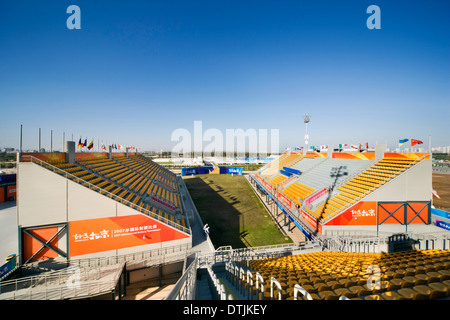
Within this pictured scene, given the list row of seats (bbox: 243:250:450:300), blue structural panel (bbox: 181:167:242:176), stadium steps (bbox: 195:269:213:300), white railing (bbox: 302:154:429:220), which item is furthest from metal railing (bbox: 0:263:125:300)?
blue structural panel (bbox: 181:167:242:176)

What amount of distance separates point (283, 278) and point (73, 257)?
1101cm

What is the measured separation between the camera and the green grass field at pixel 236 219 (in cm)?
1530

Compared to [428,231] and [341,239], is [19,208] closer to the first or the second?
[341,239]

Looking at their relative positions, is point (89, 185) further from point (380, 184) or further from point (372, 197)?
point (380, 184)

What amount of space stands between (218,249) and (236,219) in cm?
727

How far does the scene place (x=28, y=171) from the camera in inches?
385

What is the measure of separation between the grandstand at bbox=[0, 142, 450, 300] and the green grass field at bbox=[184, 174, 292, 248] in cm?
220

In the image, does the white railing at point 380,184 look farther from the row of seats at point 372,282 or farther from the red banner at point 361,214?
the row of seats at point 372,282

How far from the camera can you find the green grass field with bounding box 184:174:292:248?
15297mm

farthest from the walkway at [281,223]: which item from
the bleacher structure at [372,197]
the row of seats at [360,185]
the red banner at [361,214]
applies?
the red banner at [361,214]

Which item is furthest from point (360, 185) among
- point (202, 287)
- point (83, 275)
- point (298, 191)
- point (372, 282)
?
point (83, 275)

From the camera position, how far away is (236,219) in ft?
63.9
